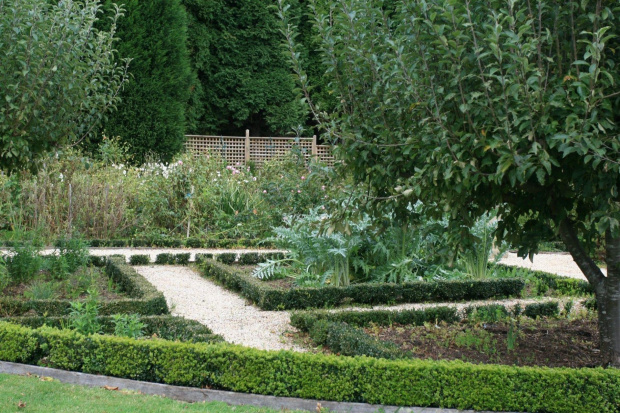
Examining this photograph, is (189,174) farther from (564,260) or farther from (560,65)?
(560,65)

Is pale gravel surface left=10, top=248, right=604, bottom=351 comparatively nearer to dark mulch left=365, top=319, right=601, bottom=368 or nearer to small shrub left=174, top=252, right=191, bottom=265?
small shrub left=174, top=252, right=191, bottom=265

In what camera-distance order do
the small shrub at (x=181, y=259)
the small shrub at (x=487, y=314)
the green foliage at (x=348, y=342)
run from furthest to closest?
1. the small shrub at (x=181, y=259)
2. the small shrub at (x=487, y=314)
3. the green foliage at (x=348, y=342)

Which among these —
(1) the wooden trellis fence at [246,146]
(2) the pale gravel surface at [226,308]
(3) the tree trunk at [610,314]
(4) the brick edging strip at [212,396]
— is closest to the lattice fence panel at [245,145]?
(1) the wooden trellis fence at [246,146]

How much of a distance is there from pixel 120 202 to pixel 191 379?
817 centimetres

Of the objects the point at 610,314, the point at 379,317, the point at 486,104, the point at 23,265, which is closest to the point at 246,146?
the point at 23,265

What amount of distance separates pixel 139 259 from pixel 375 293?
431 centimetres

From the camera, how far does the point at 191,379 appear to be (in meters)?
4.23

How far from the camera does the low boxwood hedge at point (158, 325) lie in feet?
16.7

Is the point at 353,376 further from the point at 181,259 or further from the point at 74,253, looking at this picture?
the point at 181,259

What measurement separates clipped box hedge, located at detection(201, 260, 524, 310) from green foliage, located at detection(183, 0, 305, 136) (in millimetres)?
14771

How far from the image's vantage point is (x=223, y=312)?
6812mm

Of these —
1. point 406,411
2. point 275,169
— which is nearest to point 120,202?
point 275,169

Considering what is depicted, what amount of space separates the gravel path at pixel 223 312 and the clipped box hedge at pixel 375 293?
157 millimetres

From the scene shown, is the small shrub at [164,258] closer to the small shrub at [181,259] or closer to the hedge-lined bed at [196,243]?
the small shrub at [181,259]
